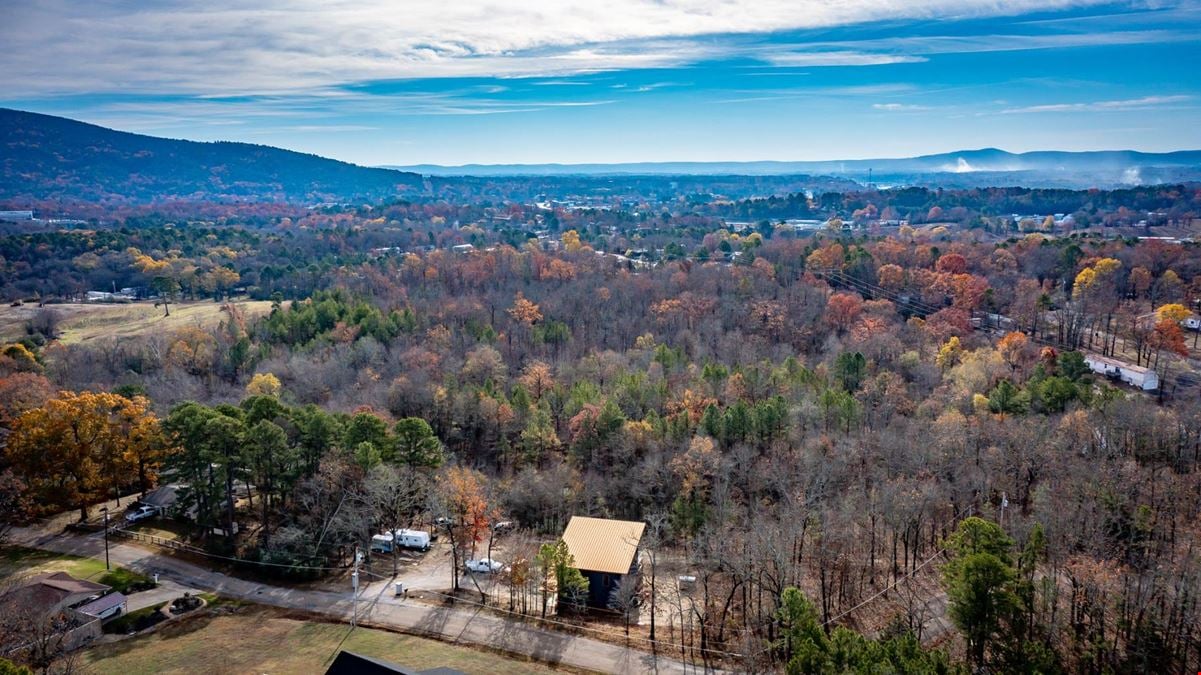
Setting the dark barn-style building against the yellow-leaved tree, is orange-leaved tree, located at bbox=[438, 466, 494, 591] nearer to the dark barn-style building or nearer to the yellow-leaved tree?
the dark barn-style building

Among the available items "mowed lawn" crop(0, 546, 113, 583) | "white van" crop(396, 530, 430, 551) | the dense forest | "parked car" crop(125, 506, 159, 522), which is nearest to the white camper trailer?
"white van" crop(396, 530, 430, 551)

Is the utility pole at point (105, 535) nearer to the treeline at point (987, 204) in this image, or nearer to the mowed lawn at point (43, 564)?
the mowed lawn at point (43, 564)

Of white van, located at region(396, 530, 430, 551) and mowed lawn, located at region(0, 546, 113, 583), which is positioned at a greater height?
white van, located at region(396, 530, 430, 551)

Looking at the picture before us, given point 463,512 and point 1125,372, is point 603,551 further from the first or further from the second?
point 1125,372

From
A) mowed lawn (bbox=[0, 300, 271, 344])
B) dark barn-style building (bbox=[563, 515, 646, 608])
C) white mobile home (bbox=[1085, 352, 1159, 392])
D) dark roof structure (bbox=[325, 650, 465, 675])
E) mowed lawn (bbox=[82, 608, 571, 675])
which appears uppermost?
white mobile home (bbox=[1085, 352, 1159, 392])

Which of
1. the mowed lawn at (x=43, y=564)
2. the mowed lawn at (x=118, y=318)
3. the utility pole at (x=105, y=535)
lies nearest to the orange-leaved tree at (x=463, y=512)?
the utility pole at (x=105, y=535)

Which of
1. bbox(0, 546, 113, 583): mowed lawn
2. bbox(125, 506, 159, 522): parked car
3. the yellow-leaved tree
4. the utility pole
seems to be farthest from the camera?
the yellow-leaved tree
